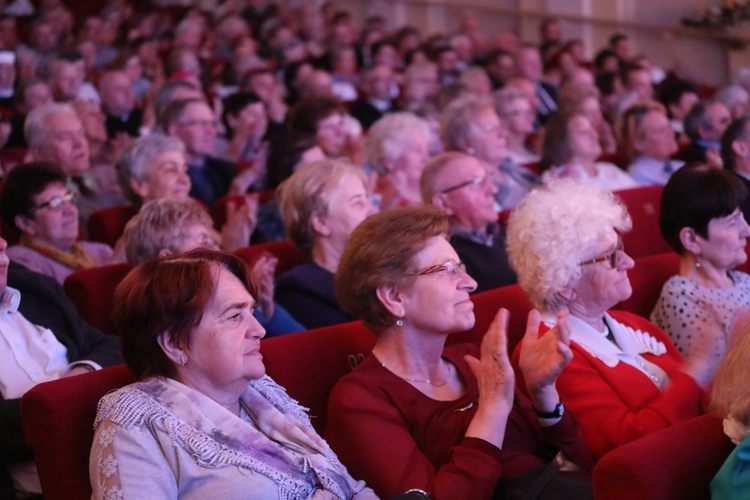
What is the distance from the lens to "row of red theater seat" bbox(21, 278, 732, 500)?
1637 mm

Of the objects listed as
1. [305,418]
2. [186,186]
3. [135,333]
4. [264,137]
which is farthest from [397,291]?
[264,137]

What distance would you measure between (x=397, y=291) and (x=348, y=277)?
0.12m

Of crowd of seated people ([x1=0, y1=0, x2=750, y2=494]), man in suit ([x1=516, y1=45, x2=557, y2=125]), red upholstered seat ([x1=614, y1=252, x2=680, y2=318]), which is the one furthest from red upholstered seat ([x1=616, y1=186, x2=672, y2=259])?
man in suit ([x1=516, y1=45, x2=557, y2=125])

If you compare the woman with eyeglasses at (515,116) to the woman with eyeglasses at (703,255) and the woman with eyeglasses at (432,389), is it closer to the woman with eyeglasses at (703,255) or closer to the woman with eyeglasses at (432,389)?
the woman with eyeglasses at (703,255)

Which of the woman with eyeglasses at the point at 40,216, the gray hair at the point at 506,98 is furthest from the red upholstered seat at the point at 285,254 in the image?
the gray hair at the point at 506,98

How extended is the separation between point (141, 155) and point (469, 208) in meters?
1.28

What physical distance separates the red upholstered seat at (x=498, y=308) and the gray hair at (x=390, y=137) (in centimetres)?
158

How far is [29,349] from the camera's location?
2.33m

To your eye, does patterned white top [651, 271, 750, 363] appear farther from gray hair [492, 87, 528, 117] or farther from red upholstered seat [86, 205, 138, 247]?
gray hair [492, 87, 528, 117]

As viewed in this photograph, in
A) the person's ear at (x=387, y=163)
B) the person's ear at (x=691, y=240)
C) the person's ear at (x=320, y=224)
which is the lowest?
the person's ear at (x=387, y=163)

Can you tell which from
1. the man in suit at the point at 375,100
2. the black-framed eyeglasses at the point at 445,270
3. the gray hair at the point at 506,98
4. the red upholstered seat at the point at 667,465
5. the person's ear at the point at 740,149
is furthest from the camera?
the man in suit at the point at 375,100

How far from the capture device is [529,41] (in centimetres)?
1015

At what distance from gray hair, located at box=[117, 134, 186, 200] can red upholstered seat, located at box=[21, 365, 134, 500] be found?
6.09ft

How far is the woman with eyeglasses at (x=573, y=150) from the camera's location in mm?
4512
